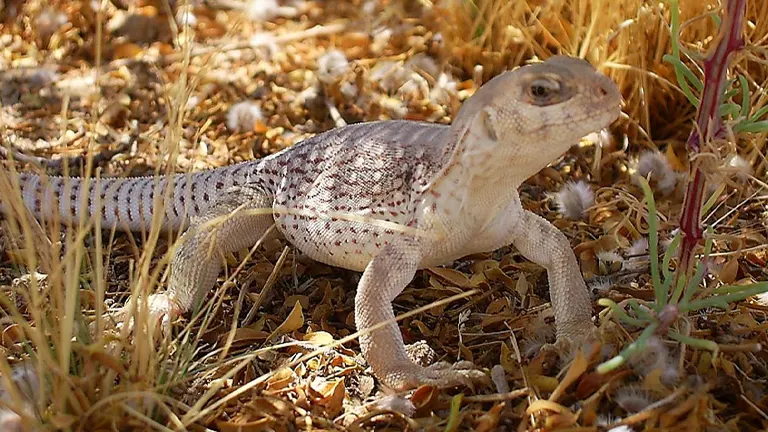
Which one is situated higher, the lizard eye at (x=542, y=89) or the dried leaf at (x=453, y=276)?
the lizard eye at (x=542, y=89)

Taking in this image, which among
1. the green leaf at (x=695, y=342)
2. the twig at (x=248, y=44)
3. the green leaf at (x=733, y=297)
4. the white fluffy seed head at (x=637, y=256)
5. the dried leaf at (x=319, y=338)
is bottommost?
the white fluffy seed head at (x=637, y=256)

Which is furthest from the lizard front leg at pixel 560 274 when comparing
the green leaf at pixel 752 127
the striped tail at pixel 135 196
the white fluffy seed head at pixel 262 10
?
the white fluffy seed head at pixel 262 10

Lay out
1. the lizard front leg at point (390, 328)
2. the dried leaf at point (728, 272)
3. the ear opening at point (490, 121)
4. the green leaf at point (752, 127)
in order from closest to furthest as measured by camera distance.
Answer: the green leaf at point (752, 127) → the ear opening at point (490, 121) → the lizard front leg at point (390, 328) → the dried leaf at point (728, 272)

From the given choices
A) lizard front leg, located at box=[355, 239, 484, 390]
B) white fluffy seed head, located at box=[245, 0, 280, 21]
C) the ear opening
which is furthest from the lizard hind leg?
white fluffy seed head, located at box=[245, 0, 280, 21]

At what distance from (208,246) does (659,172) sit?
1753mm

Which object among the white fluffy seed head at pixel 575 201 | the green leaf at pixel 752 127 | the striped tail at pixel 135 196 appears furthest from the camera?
the white fluffy seed head at pixel 575 201

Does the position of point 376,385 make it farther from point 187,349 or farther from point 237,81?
point 237,81

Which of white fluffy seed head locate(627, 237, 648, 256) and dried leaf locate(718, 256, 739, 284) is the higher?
dried leaf locate(718, 256, 739, 284)

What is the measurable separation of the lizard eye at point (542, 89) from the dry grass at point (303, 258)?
1.32 ft

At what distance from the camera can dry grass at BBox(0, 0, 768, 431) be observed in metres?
2.15

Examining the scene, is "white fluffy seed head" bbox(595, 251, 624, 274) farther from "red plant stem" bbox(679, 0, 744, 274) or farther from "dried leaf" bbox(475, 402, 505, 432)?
"dried leaf" bbox(475, 402, 505, 432)

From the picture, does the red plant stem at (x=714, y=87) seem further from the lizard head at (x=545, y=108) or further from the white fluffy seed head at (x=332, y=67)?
the white fluffy seed head at (x=332, y=67)

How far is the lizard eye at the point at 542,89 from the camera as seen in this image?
219 cm

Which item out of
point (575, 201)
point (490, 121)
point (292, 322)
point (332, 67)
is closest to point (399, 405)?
point (292, 322)
